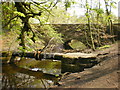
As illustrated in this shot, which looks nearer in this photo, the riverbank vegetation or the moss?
the riverbank vegetation

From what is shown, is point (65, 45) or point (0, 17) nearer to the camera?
point (0, 17)

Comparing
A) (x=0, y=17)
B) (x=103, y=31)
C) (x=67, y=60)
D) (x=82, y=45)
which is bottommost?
(x=82, y=45)

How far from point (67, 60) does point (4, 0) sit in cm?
478

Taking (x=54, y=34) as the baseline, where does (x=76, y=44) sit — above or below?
below

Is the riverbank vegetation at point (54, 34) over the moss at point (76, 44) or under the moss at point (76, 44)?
over

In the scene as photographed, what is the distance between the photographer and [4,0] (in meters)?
5.55

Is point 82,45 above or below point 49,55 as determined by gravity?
below

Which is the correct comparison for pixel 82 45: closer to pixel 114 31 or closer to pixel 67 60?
pixel 114 31

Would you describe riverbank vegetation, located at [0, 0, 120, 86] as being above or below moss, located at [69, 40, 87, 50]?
above

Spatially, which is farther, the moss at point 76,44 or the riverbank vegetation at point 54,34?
the moss at point 76,44

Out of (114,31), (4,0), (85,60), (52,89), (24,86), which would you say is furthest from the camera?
(114,31)

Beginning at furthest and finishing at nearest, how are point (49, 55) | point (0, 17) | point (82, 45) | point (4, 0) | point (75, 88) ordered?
1. point (82, 45)
2. point (49, 55)
3. point (0, 17)
4. point (4, 0)
5. point (75, 88)

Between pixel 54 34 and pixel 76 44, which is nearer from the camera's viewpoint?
pixel 54 34

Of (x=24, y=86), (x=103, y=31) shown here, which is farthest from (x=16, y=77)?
(x=103, y=31)
